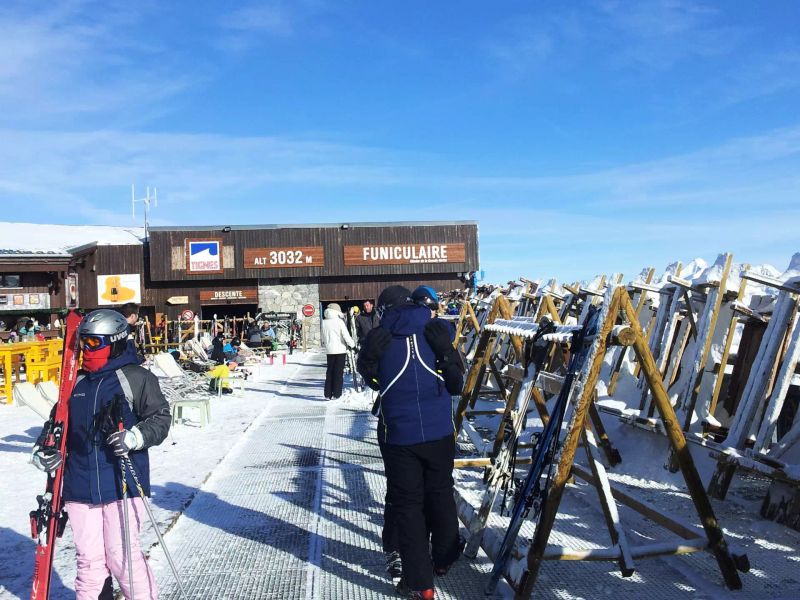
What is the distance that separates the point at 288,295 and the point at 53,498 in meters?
31.7

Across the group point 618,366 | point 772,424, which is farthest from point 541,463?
Result: point 618,366

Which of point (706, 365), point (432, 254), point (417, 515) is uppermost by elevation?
point (432, 254)

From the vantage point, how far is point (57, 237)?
35.5m

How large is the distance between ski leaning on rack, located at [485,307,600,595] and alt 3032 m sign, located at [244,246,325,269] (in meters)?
31.2

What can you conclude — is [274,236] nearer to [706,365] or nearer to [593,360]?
[706,365]

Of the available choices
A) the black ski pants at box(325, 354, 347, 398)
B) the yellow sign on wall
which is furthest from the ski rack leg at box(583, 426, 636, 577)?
the yellow sign on wall

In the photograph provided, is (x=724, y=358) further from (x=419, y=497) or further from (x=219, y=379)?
(x=219, y=379)

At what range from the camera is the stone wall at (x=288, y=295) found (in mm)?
34312

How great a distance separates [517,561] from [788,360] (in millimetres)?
3158

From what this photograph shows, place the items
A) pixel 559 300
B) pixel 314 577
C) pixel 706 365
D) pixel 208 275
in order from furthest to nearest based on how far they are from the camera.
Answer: pixel 208 275 → pixel 559 300 → pixel 706 365 → pixel 314 577

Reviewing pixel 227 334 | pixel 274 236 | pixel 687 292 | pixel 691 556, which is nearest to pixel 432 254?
pixel 274 236

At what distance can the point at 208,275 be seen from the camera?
34.1m

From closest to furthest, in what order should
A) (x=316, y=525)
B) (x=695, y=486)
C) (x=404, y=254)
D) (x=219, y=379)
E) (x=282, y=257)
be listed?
(x=695, y=486) < (x=316, y=525) < (x=219, y=379) < (x=282, y=257) < (x=404, y=254)

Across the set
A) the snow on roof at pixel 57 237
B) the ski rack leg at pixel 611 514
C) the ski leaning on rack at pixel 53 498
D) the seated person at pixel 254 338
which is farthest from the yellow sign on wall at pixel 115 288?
the ski rack leg at pixel 611 514
